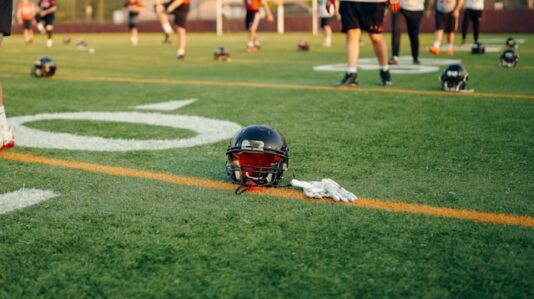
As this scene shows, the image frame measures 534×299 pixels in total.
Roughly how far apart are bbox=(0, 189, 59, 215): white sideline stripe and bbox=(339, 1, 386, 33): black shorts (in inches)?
202

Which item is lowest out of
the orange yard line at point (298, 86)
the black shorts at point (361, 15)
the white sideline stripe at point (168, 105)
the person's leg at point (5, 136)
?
the person's leg at point (5, 136)

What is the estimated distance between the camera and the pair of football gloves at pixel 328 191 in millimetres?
2990

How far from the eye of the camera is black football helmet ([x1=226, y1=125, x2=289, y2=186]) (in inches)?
119

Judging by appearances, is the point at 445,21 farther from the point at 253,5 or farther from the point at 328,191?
the point at 328,191

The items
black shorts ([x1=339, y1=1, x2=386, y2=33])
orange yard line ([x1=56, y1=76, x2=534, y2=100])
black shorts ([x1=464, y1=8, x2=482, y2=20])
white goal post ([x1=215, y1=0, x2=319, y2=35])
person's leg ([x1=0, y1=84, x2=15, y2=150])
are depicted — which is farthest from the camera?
white goal post ([x1=215, y1=0, x2=319, y2=35])

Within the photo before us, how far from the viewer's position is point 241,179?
125 inches

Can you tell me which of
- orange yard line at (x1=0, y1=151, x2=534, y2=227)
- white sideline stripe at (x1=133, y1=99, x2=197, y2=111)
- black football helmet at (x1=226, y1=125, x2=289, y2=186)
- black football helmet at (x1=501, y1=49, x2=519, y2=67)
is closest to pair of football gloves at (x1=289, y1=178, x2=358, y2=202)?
orange yard line at (x1=0, y1=151, x2=534, y2=227)

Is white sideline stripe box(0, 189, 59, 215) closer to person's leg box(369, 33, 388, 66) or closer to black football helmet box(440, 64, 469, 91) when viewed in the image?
black football helmet box(440, 64, 469, 91)

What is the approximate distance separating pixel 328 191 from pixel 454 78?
456 centimetres

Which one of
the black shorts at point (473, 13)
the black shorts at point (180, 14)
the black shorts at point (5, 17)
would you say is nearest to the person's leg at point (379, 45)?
the black shorts at point (5, 17)

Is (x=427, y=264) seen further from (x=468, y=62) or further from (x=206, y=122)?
(x=468, y=62)

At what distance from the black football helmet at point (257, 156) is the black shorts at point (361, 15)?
15.6ft

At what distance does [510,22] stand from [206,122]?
86.0 feet

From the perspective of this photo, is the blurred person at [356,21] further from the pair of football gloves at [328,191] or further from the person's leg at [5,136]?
the pair of football gloves at [328,191]
